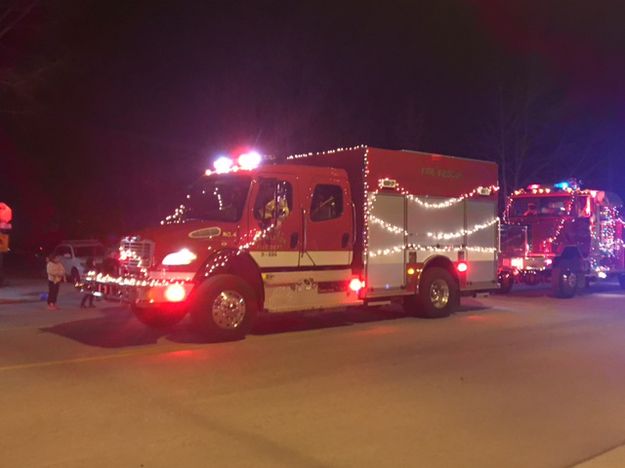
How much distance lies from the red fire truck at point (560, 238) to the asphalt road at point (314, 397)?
245 inches

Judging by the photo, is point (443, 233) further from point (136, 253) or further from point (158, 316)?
point (136, 253)

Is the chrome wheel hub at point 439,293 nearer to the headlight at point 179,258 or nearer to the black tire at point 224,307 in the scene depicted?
the black tire at point 224,307

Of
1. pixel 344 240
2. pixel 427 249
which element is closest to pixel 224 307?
pixel 344 240

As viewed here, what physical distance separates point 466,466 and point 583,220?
15.6m

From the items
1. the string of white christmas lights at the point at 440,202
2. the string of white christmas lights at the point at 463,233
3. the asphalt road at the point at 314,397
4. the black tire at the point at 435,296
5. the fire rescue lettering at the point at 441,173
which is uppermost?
the fire rescue lettering at the point at 441,173

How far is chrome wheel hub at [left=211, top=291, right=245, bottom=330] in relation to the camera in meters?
10.4

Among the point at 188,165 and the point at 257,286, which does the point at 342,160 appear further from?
the point at 188,165

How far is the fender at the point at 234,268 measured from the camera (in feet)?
34.0

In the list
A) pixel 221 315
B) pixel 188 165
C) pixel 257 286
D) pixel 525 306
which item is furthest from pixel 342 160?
pixel 188 165

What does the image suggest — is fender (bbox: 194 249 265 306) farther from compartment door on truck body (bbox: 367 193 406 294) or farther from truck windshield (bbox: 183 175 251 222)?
compartment door on truck body (bbox: 367 193 406 294)

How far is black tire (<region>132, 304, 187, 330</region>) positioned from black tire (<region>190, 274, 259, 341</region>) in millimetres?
1236

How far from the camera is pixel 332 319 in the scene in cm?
1365

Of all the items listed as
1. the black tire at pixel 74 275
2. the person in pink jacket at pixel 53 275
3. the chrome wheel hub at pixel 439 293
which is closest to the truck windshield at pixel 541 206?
the chrome wheel hub at pixel 439 293

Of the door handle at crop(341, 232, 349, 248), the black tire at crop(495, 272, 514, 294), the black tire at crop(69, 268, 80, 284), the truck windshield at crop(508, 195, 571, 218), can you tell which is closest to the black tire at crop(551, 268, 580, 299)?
the black tire at crop(495, 272, 514, 294)
